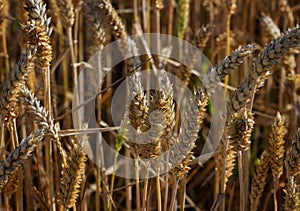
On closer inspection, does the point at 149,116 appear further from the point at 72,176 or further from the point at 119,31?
the point at 119,31

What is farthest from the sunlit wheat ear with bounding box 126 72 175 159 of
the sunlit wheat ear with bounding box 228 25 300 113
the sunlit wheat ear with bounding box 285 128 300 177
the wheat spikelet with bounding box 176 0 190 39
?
the wheat spikelet with bounding box 176 0 190 39

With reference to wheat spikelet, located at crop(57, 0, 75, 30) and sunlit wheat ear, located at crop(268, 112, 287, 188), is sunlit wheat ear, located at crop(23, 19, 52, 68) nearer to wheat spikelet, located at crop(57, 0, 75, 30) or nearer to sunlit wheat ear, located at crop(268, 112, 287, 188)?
wheat spikelet, located at crop(57, 0, 75, 30)

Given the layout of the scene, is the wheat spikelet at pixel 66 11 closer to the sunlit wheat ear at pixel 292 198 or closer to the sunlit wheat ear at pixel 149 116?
the sunlit wheat ear at pixel 149 116

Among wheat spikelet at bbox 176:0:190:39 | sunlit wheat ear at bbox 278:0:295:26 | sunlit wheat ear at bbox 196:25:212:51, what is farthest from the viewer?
sunlit wheat ear at bbox 278:0:295:26

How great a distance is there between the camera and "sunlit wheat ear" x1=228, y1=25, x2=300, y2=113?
3.71 ft

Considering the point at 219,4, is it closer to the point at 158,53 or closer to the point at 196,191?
the point at 158,53

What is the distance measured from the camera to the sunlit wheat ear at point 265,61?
44.5 inches

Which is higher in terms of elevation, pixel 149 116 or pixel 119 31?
pixel 119 31

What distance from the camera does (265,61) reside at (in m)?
1.14

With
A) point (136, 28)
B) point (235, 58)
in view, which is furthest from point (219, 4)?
point (235, 58)

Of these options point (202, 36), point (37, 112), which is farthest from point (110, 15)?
point (37, 112)

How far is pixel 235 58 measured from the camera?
119 cm

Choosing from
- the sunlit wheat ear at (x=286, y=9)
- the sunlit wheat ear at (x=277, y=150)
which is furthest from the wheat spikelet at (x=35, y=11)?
the sunlit wheat ear at (x=286, y=9)

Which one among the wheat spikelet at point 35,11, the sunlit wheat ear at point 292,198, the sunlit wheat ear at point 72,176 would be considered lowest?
the sunlit wheat ear at point 292,198
